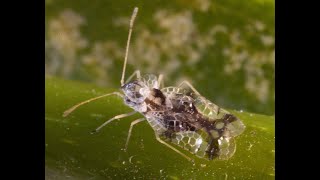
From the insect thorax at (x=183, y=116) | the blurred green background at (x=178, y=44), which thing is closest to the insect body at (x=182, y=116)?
the insect thorax at (x=183, y=116)

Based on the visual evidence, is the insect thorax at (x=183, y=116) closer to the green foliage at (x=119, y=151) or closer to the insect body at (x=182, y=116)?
the insect body at (x=182, y=116)

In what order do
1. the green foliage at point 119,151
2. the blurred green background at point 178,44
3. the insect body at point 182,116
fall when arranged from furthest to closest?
1. the blurred green background at point 178,44
2. the insect body at point 182,116
3. the green foliage at point 119,151

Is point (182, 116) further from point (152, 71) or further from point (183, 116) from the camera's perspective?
point (152, 71)

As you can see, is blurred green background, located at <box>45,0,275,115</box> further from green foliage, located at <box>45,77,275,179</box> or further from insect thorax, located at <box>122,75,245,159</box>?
green foliage, located at <box>45,77,275,179</box>

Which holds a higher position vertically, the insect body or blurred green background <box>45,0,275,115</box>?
blurred green background <box>45,0,275,115</box>

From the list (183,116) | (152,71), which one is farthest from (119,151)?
(152,71)

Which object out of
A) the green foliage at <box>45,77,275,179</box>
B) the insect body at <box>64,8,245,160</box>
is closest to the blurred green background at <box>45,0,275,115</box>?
the insect body at <box>64,8,245,160</box>
